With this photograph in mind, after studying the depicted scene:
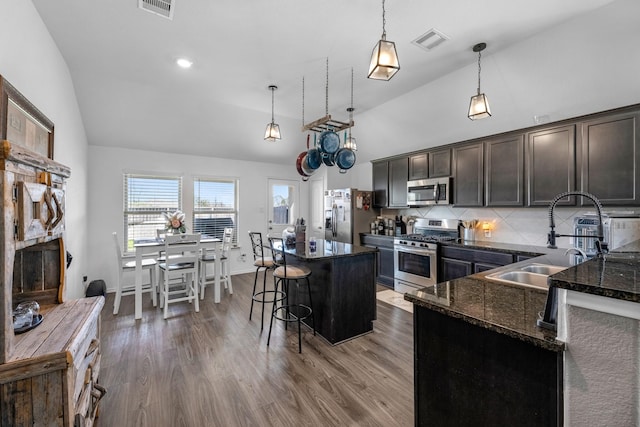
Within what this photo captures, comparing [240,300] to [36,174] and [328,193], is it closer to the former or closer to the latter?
[328,193]

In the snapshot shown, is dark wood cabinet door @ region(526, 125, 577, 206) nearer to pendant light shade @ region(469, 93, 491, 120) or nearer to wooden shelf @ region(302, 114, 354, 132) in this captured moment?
pendant light shade @ region(469, 93, 491, 120)

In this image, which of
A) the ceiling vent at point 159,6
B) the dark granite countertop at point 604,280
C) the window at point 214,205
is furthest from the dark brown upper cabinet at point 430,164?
the ceiling vent at point 159,6

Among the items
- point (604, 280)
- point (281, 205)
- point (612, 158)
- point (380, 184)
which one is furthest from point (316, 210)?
point (604, 280)

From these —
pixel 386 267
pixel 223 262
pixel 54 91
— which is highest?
pixel 54 91

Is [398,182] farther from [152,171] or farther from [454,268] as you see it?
[152,171]

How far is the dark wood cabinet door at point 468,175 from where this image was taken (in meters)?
3.93

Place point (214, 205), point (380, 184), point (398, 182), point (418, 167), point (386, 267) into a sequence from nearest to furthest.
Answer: point (418, 167) < point (386, 267) < point (398, 182) < point (380, 184) < point (214, 205)

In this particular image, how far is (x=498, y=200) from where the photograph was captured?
147 inches

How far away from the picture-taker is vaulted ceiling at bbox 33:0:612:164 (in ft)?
7.50

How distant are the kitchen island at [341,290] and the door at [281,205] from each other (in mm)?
3292

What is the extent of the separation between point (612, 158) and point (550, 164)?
1.70ft

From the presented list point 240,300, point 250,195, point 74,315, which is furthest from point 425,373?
point 250,195

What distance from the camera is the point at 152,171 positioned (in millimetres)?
5008

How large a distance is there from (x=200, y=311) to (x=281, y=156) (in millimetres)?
3589
